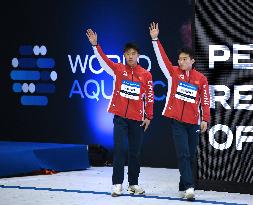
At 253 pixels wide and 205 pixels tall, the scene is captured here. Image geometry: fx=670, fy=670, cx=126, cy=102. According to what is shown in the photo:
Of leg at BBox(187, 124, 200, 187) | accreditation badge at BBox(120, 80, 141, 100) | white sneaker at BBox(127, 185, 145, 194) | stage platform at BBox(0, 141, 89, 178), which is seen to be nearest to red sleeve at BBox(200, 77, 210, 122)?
leg at BBox(187, 124, 200, 187)

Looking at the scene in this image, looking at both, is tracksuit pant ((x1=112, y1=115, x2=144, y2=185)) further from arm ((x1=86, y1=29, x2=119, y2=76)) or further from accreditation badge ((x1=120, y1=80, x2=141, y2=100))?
arm ((x1=86, y1=29, x2=119, y2=76))

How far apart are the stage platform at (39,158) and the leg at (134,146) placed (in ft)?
6.70

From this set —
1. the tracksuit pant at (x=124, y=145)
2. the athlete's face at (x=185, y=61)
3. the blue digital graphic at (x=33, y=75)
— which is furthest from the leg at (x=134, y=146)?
the blue digital graphic at (x=33, y=75)

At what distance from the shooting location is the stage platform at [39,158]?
8352mm

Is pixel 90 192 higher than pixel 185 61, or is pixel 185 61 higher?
pixel 185 61

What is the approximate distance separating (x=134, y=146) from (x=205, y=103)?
85 centimetres

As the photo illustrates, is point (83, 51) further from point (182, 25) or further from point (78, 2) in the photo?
point (182, 25)

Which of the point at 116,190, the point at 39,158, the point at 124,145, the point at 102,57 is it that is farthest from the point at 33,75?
the point at 116,190

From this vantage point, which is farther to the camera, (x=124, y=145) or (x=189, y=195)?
(x=124, y=145)

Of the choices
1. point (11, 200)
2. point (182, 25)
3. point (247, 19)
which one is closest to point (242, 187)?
point (247, 19)

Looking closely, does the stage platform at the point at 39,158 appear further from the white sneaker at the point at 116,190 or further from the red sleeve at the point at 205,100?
the red sleeve at the point at 205,100

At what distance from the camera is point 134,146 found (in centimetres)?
683

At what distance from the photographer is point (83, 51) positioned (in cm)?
1057

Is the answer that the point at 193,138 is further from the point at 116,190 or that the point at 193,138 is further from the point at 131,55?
the point at 131,55
